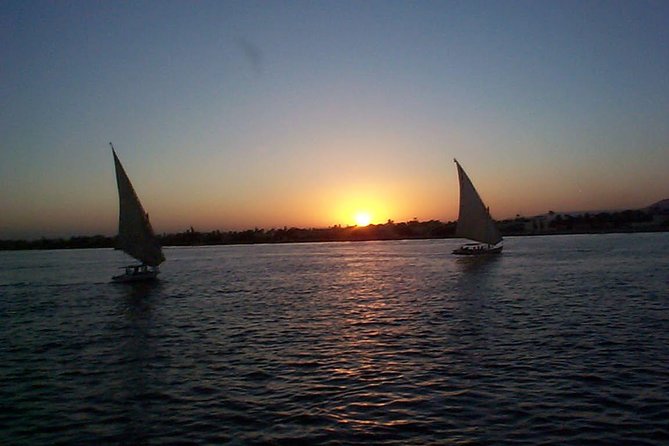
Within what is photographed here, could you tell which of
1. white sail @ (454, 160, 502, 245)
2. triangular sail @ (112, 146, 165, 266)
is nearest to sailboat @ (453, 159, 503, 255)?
Answer: white sail @ (454, 160, 502, 245)

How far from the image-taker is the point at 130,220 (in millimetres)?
46375

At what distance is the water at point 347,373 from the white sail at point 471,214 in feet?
113

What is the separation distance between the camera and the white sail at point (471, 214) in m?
69.6

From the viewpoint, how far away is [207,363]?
62.4ft

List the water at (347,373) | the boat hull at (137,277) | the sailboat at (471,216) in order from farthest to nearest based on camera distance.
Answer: the sailboat at (471,216) < the boat hull at (137,277) < the water at (347,373)

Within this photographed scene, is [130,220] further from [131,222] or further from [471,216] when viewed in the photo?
[471,216]

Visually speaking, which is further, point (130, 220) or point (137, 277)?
point (137, 277)

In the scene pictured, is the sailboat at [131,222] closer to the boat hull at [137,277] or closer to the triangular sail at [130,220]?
the triangular sail at [130,220]

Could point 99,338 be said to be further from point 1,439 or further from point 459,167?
point 459,167

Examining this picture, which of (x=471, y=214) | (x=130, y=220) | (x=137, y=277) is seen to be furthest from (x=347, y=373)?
Result: (x=471, y=214)

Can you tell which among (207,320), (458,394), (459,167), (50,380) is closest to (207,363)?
(50,380)

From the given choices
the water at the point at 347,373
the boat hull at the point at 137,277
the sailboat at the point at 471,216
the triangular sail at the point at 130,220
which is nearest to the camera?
the water at the point at 347,373

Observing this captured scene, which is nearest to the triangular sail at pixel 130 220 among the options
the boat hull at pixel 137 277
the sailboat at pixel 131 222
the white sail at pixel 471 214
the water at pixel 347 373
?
the sailboat at pixel 131 222

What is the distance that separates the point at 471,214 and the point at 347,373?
186ft
